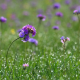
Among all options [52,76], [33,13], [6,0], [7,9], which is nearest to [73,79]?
[52,76]

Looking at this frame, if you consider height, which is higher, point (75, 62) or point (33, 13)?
point (33, 13)

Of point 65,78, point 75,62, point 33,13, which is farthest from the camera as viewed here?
point 33,13

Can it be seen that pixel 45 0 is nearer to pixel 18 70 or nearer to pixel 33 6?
pixel 33 6

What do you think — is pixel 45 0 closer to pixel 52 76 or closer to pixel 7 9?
pixel 7 9

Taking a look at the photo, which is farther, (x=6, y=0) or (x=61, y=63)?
(x=6, y=0)

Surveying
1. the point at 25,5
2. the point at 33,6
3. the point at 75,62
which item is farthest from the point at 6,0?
the point at 75,62

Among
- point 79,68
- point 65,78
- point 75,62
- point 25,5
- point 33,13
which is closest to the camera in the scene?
point 65,78

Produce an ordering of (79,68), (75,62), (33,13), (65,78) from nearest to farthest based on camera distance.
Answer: (65,78) < (79,68) < (75,62) < (33,13)

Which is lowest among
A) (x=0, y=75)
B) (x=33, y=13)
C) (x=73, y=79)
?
(x=73, y=79)

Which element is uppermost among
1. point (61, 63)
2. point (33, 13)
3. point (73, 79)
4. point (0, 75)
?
point (33, 13)
